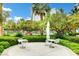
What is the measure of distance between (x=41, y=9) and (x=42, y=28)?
0.89 ft

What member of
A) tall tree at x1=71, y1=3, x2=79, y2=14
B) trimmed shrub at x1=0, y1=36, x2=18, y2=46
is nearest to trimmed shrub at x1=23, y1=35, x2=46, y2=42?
trimmed shrub at x1=0, y1=36, x2=18, y2=46

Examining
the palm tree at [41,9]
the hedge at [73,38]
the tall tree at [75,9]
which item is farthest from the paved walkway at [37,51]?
the tall tree at [75,9]

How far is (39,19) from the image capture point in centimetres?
338

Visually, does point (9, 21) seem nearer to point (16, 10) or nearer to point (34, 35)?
point (16, 10)

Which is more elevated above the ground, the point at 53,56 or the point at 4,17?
the point at 4,17

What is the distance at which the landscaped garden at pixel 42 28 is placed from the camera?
3336 millimetres

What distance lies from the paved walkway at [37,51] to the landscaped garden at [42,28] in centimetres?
6

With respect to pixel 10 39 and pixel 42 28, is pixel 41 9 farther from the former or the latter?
pixel 10 39

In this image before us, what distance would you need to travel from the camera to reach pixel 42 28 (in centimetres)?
Result: 338

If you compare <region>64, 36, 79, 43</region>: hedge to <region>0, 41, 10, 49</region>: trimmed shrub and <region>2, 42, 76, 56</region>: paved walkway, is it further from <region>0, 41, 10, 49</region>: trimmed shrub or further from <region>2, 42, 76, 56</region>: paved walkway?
<region>0, 41, 10, 49</region>: trimmed shrub

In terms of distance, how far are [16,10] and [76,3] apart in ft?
2.81

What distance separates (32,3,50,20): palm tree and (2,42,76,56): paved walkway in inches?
16.9

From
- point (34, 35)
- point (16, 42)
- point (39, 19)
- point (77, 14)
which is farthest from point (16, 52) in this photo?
point (77, 14)

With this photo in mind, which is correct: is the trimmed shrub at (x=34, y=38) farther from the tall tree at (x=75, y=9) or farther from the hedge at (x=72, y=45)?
the tall tree at (x=75, y=9)
